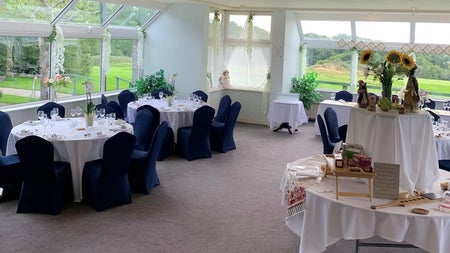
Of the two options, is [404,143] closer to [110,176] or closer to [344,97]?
[110,176]

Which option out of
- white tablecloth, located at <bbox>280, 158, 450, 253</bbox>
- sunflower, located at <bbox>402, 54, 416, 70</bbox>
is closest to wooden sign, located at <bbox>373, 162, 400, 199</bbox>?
white tablecloth, located at <bbox>280, 158, 450, 253</bbox>

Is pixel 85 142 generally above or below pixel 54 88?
below

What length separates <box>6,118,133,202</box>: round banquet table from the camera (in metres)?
5.71

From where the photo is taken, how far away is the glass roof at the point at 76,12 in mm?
7810

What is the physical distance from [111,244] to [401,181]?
287 cm

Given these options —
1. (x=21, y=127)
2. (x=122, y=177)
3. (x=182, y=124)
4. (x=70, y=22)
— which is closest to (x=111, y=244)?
(x=122, y=177)

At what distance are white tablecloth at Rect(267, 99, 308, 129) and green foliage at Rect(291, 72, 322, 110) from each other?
102 centimetres

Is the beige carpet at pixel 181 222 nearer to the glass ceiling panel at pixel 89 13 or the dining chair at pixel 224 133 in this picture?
the dining chair at pixel 224 133

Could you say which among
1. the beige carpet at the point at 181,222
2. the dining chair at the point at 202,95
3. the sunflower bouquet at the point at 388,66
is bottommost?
the beige carpet at the point at 181,222

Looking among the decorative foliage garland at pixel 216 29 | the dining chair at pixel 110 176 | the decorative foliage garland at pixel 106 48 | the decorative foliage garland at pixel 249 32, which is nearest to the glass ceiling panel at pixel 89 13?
the decorative foliage garland at pixel 106 48

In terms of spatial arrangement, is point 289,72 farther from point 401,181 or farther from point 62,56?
point 401,181

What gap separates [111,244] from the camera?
4676 millimetres

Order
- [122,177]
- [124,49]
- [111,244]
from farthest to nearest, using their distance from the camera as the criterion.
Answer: [124,49] → [122,177] → [111,244]

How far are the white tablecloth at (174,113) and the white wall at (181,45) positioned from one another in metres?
2.01
